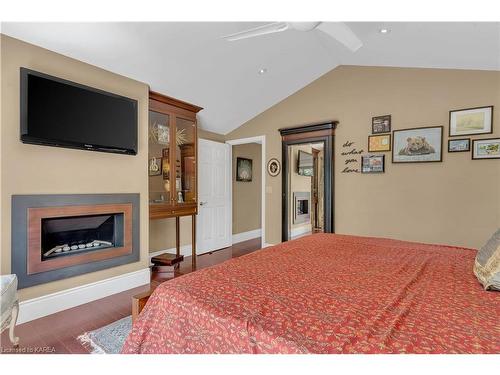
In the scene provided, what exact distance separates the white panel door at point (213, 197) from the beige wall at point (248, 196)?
0.32 metres

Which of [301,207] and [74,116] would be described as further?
[301,207]

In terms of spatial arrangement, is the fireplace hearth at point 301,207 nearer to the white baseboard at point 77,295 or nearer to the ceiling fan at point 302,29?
the white baseboard at point 77,295

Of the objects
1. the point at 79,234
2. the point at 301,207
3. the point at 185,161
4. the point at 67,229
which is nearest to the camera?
the point at 67,229

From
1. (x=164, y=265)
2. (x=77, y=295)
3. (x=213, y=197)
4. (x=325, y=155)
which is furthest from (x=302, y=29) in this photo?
(x=213, y=197)

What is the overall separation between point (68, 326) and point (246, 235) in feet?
12.9

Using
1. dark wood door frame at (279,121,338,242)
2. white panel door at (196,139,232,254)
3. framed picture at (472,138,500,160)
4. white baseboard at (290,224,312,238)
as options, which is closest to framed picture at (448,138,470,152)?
framed picture at (472,138,500,160)

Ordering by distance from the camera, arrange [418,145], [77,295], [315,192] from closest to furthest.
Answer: [77,295] → [418,145] → [315,192]

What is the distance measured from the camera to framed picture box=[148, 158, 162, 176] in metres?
3.39

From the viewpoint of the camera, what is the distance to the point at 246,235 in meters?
5.86

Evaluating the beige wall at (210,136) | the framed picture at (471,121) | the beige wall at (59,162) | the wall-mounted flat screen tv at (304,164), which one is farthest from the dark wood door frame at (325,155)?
the beige wall at (59,162)

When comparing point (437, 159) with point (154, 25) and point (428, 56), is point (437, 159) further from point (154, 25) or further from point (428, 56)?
point (154, 25)

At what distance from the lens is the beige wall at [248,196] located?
18.2ft

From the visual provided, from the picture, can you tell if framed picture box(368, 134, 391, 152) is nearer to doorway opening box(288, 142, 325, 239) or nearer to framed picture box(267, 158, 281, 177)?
doorway opening box(288, 142, 325, 239)

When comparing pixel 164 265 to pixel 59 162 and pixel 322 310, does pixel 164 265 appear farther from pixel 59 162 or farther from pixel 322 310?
pixel 322 310
